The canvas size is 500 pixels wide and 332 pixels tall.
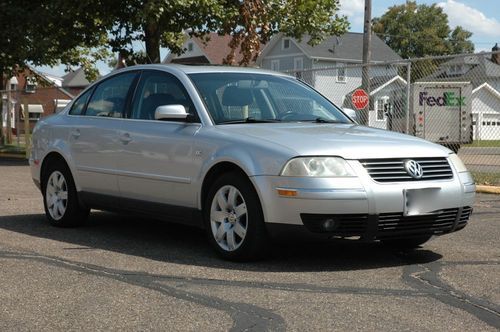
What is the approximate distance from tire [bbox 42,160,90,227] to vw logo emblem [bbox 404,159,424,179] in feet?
11.9

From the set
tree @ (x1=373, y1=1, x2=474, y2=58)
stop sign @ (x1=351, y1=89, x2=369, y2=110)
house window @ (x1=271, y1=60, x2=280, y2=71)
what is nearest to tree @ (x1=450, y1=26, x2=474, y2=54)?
tree @ (x1=373, y1=1, x2=474, y2=58)

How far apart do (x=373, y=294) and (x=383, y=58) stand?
181 ft

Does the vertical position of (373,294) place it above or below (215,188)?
below

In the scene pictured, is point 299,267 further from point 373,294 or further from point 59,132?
point 59,132

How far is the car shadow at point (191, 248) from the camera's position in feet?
19.2

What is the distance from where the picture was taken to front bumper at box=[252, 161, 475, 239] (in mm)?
5324

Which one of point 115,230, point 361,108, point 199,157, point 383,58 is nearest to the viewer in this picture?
point 199,157

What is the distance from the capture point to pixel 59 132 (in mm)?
7902

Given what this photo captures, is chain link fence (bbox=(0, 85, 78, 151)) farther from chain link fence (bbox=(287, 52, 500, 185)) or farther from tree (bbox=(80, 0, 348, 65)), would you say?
chain link fence (bbox=(287, 52, 500, 185))

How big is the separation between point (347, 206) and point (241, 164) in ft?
2.98

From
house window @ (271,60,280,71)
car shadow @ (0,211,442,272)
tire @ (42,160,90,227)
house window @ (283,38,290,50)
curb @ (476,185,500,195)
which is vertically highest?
house window @ (283,38,290,50)

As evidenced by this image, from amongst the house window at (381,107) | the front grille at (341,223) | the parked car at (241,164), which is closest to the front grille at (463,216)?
the parked car at (241,164)

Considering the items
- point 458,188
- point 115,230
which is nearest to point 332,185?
point 458,188

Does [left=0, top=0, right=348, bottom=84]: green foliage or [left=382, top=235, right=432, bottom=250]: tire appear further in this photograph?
[left=0, top=0, right=348, bottom=84]: green foliage
